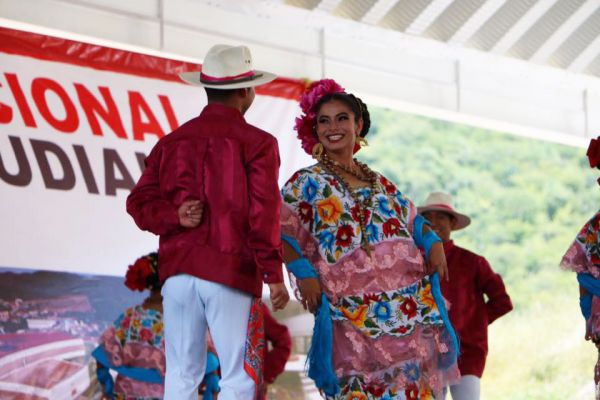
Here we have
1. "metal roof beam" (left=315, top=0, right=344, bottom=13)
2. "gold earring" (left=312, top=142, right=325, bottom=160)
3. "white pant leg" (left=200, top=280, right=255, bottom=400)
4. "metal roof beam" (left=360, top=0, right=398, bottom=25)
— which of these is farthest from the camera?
"metal roof beam" (left=360, top=0, right=398, bottom=25)

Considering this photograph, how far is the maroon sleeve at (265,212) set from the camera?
3492 millimetres

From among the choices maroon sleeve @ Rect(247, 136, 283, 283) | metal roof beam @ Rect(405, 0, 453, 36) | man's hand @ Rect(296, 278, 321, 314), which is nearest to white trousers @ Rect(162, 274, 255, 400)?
maroon sleeve @ Rect(247, 136, 283, 283)

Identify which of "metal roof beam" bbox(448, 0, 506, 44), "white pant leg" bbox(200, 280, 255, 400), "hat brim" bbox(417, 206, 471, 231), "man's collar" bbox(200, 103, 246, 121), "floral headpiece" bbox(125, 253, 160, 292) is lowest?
"white pant leg" bbox(200, 280, 255, 400)

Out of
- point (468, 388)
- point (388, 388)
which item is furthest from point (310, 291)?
point (468, 388)

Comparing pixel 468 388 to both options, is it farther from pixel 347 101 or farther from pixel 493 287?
pixel 347 101

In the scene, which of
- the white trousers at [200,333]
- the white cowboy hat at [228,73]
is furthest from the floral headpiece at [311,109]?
the white trousers at [200,333]

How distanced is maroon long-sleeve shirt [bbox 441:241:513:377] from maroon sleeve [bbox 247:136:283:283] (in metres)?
2.93

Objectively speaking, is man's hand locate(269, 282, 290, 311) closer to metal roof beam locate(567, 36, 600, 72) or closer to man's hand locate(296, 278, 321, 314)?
man's hand locate(296, 278, 321, 314)

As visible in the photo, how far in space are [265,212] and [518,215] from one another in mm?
13406

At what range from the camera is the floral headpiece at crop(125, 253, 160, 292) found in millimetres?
5879

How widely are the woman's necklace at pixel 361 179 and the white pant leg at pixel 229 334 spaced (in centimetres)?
70

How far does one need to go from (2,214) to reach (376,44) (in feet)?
8.92

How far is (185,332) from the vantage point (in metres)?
3.52

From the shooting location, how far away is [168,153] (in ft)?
12.0
